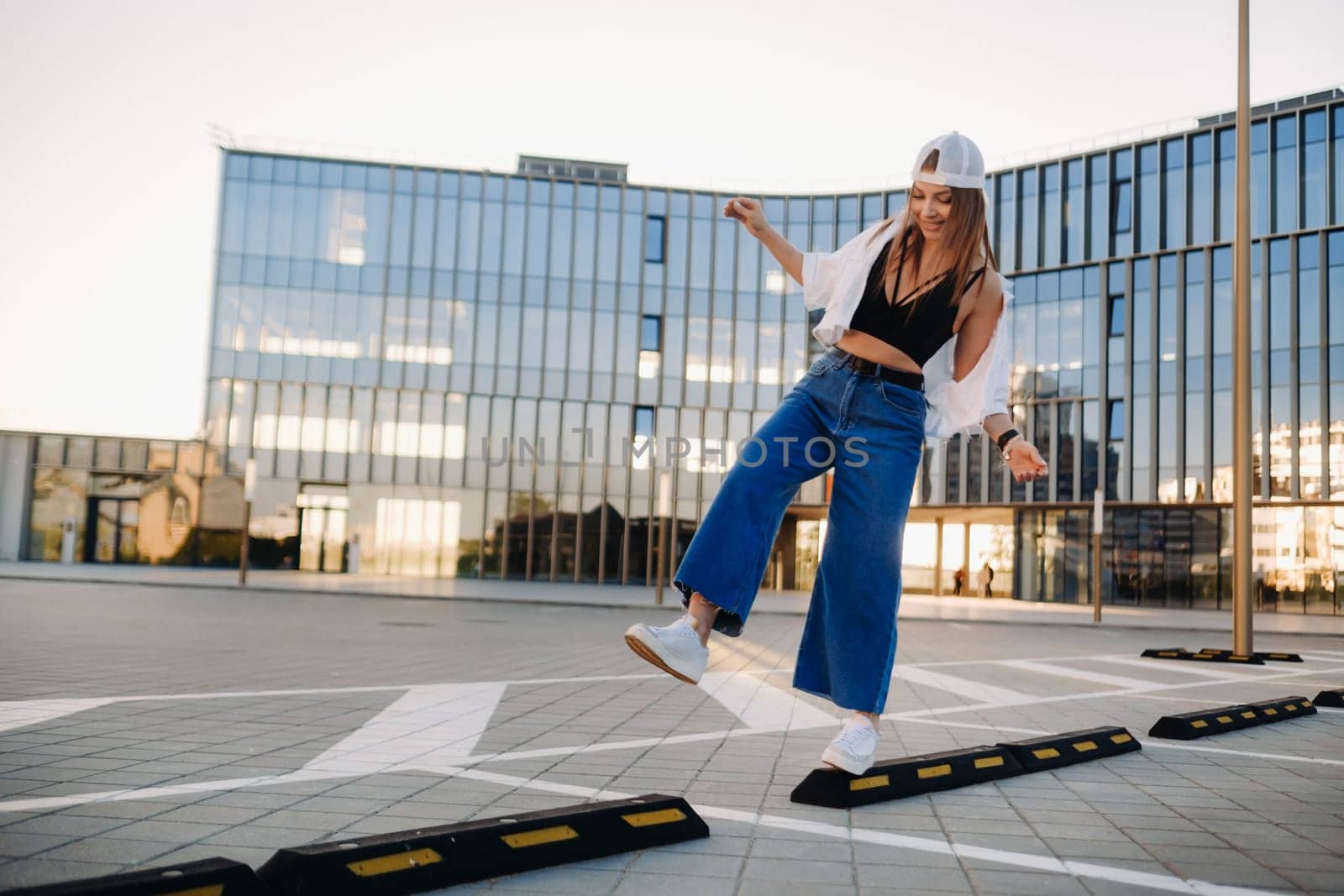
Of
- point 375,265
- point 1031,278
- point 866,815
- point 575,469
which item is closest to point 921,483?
point 1031,278

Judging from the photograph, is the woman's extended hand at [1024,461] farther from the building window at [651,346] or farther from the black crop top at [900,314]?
the building window at [651,346]

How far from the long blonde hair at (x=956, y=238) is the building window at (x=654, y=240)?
35.0 m

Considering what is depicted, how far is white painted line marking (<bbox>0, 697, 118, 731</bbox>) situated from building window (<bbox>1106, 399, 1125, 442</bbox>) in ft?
108

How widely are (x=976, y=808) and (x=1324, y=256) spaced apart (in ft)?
110

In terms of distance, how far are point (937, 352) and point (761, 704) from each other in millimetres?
3557

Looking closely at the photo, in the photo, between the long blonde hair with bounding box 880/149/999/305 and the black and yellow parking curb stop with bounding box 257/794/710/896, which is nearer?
the black and yellow parking curb stop with bounding box 257/794/710/896

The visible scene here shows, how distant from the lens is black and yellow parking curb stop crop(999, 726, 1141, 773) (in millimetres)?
4566

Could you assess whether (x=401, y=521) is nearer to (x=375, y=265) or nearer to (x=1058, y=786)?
(x=375, y=265)

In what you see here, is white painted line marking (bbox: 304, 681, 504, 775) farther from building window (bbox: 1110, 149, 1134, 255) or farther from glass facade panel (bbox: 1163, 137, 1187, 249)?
building window (bbox: 1110, 149, 1134, 255)

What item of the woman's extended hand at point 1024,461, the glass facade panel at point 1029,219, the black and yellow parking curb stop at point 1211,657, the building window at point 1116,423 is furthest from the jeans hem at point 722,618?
the glass facade panel at point 1029,219

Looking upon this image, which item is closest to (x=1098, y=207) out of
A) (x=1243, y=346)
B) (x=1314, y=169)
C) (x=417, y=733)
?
(x=1314, y=169)

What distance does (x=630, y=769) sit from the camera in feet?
14.1

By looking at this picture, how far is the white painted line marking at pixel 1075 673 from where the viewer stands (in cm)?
938

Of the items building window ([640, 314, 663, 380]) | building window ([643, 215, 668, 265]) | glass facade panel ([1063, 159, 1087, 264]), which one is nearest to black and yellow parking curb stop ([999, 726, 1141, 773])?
glass facade panel ([1063, 159, 1087, 264])
